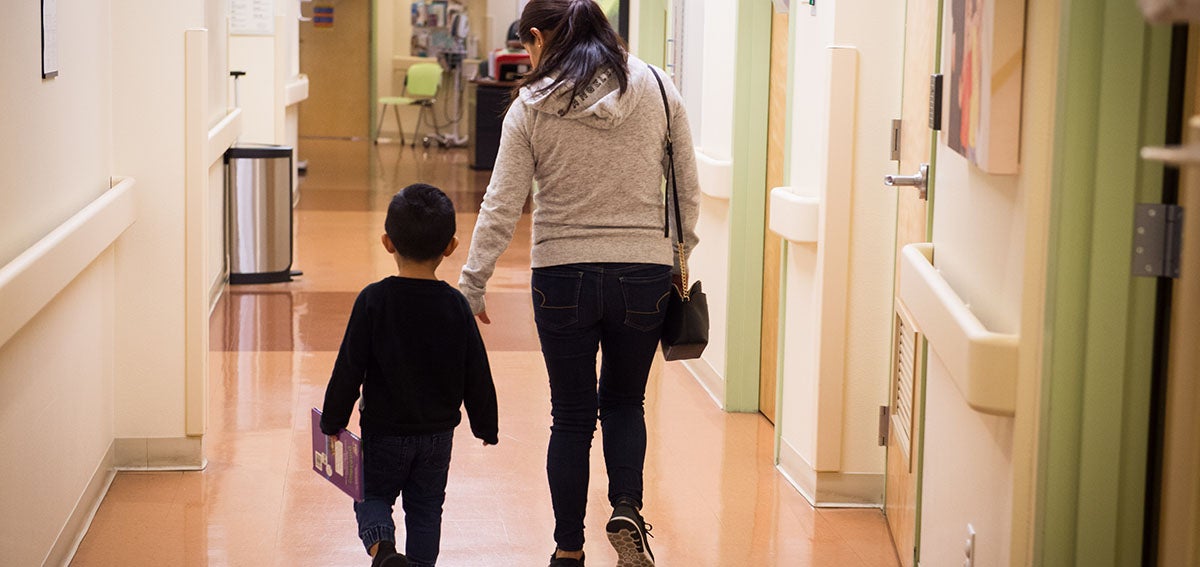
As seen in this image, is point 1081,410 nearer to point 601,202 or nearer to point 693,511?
point 601,202

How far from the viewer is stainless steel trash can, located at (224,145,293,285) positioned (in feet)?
26.2

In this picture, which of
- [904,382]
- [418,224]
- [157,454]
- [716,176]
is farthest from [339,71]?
[418,224]

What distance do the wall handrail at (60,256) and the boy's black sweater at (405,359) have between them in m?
0.65

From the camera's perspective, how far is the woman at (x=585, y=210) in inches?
127

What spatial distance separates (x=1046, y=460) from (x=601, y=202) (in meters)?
1.33

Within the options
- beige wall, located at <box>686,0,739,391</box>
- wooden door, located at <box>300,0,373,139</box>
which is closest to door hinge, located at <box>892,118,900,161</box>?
beige wall, located at <box>686,0,739,391</box>

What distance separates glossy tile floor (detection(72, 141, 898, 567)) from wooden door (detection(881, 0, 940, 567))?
7.4 inches

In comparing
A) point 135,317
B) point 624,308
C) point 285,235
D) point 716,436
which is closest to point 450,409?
point 624,308

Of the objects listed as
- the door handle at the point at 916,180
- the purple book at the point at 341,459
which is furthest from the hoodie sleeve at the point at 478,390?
the door handle at the point at 916,180

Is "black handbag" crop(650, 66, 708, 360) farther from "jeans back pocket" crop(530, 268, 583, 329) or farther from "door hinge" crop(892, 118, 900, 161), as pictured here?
"door hinge" crop(892, 118, 900, 161)

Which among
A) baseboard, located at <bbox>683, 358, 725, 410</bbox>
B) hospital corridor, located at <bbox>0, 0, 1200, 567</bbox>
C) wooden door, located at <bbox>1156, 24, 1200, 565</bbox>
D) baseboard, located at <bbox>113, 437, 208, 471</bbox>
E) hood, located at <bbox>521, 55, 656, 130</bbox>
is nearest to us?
wooden door, located at <bbox>1156, 24, 1200, 565</bbox>

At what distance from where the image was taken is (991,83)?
91.7 inches

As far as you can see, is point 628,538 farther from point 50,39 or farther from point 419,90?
point 419,90

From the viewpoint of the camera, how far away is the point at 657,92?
3334mm
